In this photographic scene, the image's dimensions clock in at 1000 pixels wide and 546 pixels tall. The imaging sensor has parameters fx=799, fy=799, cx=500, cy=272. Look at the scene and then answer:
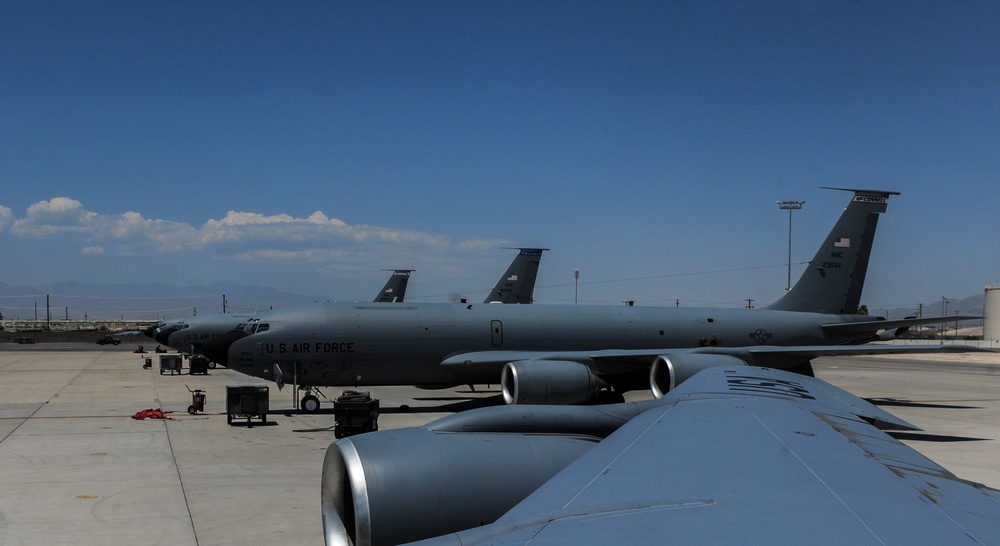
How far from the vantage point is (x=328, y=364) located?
24250mm

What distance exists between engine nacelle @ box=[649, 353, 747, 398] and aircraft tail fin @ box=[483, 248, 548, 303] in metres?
26.1

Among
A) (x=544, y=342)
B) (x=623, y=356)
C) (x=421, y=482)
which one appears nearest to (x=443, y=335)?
(x=544, y=342)

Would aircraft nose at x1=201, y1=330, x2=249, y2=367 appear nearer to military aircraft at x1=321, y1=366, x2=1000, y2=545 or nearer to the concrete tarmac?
the concrete tarmac

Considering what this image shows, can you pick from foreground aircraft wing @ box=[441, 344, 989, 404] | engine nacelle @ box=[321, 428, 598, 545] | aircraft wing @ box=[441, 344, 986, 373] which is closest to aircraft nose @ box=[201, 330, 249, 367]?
aircraft wing @ box=[441, 344, 986, 373]

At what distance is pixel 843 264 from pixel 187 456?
23243 millimetres

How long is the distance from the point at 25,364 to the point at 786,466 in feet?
182

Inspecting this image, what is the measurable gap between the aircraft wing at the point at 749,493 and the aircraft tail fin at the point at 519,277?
1657 inches

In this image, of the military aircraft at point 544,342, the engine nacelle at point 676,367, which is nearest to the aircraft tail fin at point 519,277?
the military aircraft at point 544,342

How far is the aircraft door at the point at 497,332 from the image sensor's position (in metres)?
25.8

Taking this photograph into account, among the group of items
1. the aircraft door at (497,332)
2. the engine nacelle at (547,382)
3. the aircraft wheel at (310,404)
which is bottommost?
the aircraft wheel at (310,404)

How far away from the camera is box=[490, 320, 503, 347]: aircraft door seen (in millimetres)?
25750

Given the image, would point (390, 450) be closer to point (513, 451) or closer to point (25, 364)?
point (513, 451)

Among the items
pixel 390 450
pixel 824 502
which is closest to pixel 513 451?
pixel 390 450

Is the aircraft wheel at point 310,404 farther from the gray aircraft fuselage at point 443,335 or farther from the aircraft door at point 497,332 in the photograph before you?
the aircraft door at point 497,332
